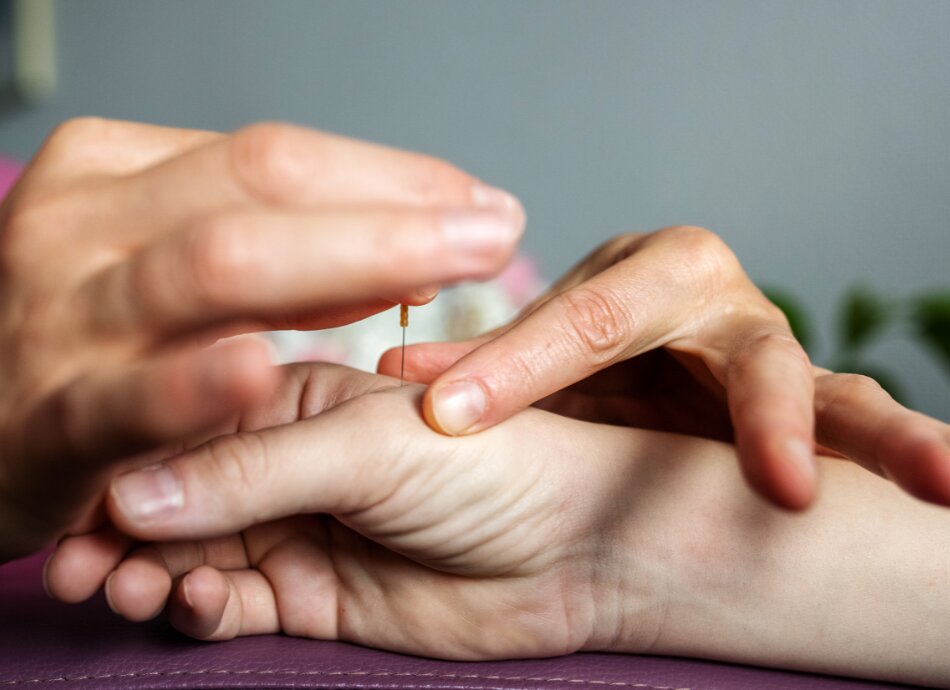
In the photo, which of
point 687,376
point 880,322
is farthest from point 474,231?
point 880,322

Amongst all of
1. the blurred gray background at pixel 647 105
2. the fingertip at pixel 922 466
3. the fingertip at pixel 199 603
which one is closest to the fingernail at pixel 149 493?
the fingertip at pixel 199 603

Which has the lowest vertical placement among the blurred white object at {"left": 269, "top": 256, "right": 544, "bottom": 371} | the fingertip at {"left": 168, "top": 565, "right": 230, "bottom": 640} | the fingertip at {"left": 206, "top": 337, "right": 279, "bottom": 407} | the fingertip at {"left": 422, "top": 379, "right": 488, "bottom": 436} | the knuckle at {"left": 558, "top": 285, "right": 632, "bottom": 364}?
the blurred white object at {"left": 269, "top": 256, "right": 544, "bottom": 371}

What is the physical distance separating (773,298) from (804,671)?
125cm

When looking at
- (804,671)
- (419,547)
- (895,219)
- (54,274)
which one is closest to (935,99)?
(895,219)

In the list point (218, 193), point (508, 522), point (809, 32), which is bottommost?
point (508, 522)

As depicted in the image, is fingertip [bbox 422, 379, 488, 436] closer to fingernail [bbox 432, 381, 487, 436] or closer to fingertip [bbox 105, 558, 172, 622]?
fingernail [bbox 432, 381, 487, 436]

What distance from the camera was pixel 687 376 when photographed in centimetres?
98

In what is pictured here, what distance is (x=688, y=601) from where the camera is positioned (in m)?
0.72

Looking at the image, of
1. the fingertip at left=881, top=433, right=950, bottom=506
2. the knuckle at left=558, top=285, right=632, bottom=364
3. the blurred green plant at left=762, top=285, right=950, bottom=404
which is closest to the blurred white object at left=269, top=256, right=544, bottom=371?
the blurred green plant at left=762, top=285, right=950, bottom=404

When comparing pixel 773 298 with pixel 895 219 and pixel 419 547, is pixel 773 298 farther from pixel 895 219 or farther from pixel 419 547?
pixel 419 547

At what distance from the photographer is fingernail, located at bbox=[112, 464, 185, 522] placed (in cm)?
53

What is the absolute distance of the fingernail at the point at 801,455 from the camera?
48 cm

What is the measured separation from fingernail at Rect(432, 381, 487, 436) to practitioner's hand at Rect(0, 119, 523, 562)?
132 millimetres

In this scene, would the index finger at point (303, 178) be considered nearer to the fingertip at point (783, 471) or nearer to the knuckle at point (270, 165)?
the knuckle at point (270, 165)
